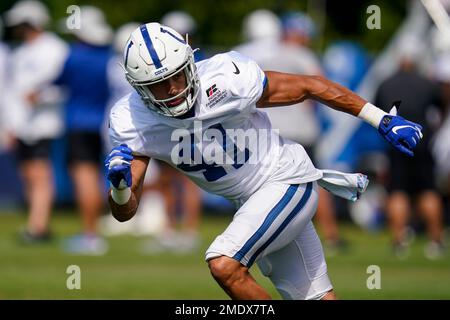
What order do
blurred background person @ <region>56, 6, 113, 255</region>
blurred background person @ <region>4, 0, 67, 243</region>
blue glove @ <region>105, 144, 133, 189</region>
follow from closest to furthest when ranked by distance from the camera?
blue glove @ <region>105, 144, 133, 189</region>, blurred background person @ <region>56, 6, 113, 255</region>, blurred background person @ <region>4, 0, 67, 243</region>

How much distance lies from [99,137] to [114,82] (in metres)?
1.53

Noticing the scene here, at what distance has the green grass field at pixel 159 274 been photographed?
6922mm

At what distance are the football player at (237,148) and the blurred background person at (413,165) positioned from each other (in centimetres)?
482

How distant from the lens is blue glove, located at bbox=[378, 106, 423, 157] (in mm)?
5031

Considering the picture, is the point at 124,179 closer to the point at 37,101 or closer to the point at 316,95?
the point at 316,95

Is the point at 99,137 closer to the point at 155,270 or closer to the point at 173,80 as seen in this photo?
the point at 155,270

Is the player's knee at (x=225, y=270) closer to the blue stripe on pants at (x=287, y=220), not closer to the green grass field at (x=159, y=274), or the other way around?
the blue stripe on pants at (x=287, y=220)

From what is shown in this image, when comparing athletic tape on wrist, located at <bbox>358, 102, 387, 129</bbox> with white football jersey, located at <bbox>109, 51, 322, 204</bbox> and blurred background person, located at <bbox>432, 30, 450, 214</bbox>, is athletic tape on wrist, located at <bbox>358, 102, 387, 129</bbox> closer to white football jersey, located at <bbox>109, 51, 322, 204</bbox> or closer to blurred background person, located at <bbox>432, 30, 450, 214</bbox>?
white football jersey, located at <bbox>109, 51, 322, 204</bbox>

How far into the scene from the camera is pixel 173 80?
4.94m

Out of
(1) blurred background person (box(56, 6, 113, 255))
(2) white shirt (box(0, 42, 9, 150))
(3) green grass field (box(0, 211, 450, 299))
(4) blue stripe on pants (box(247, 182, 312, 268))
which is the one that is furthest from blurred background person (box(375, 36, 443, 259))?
(4) blue stripe on pants (box(247, 182, 312, 268))

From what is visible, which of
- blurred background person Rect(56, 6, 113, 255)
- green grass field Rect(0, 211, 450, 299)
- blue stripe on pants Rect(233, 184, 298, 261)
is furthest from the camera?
blurred background person Rect(56, 6, 113, 255)

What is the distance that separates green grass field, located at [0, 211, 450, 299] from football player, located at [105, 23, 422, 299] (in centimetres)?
166

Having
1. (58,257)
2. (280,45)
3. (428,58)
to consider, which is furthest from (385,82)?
(58,257)

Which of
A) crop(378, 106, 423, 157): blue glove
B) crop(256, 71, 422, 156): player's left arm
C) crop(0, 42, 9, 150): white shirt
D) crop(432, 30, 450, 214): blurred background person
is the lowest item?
crop(378, 106, 423, 157): blue glove
